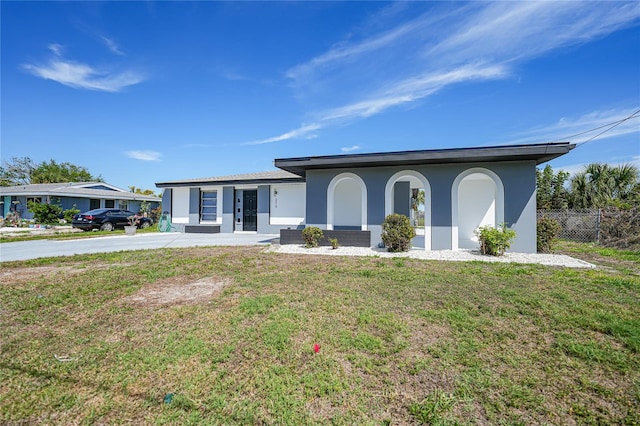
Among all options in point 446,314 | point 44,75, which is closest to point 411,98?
point 446,314

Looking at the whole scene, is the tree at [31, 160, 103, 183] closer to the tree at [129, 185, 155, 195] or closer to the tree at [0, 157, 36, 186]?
the tree at [0, 157, 36, 186]

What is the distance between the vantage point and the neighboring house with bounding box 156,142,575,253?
890 cm

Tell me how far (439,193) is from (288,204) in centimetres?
871

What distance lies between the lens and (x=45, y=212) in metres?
20.8

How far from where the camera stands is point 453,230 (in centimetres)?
959

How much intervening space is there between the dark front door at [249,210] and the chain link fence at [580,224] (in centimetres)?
1539

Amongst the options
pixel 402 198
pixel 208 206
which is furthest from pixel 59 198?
pixel 402 198

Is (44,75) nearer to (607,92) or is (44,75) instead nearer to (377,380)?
(377,380)

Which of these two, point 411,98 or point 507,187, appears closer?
point 507,187

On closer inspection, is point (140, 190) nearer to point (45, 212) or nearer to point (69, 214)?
point (69, 214)

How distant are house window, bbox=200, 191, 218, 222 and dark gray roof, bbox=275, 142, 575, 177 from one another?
826 cm

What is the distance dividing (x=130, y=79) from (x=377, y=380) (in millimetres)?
15764

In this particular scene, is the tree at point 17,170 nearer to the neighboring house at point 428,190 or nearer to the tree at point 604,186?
the neighboring house at point 428,190

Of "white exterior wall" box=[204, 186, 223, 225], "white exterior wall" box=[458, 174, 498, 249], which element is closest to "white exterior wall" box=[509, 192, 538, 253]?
"white exterior wall" box=[458, 174, 498, 249]
